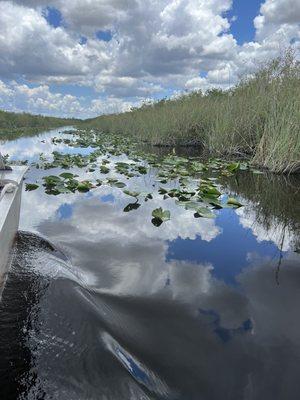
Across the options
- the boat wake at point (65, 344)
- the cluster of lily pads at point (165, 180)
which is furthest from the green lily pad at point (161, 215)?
the boat wake at point (65, 344)

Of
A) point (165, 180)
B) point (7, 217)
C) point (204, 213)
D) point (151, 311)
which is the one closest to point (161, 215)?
point (204, 213)

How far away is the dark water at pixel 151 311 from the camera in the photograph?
1947 mm

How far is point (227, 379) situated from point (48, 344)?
3.35 ft

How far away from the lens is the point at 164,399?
183cm

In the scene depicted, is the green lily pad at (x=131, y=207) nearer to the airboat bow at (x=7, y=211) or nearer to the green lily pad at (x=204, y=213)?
the green lily pad at (x=204, y=213)

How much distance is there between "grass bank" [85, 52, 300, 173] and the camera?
27.1ft

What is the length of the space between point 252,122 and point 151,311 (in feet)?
27.6

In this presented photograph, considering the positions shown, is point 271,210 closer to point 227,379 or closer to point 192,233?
point 192,233

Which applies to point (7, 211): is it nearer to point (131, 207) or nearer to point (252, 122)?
point (131, 207)

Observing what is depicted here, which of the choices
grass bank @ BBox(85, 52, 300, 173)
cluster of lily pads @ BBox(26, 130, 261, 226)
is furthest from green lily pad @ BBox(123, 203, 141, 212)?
grass bank @ BBox(85, 52, 300, 173)

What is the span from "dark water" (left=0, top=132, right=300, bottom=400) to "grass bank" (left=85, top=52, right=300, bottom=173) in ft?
12.4

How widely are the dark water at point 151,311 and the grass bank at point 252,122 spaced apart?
149 inches

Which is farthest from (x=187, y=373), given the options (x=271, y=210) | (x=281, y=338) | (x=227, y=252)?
(x=271, y=210)

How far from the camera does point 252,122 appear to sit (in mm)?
10125
